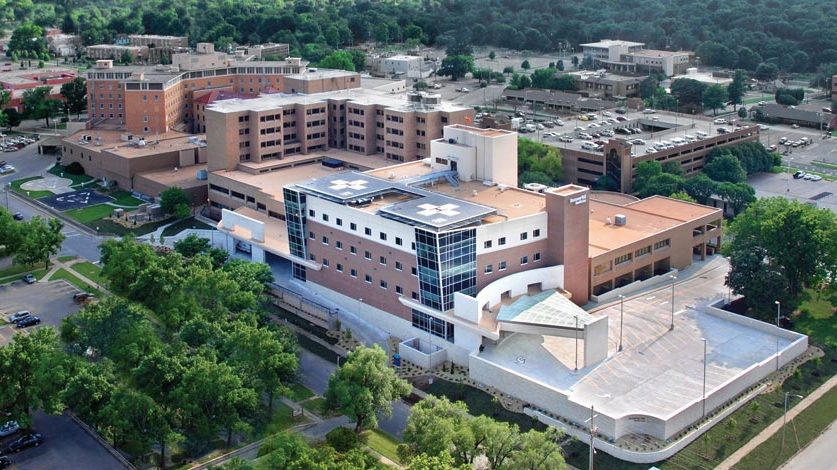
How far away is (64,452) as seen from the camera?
33.2 m

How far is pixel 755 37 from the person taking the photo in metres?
114

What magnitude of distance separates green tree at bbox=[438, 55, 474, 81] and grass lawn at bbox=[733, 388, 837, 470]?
75063mm

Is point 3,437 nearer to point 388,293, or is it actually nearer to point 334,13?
point 388,293

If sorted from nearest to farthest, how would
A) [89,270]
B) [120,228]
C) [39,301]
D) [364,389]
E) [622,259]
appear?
[364,389], [622,259], [39,301], [89,270], [120,228]

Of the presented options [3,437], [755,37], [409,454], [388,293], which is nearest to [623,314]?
[388,293]

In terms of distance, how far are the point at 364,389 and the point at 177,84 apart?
46.3 m

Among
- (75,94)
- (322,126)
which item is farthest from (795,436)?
(75,94)

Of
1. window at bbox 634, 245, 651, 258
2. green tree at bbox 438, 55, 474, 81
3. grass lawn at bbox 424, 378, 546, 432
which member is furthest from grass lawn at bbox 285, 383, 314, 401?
green tree at bbox 438, 55, 474, 81

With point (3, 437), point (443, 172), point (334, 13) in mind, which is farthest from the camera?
point (334, 13)

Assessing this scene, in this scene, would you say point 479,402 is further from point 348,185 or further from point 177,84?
point 177,84

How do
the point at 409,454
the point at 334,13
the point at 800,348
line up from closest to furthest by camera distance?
1. the point at 409,454
2. the point at 800,348
3. the point at 334,13

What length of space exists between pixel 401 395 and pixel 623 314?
1104 cm

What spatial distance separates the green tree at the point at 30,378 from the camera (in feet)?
109

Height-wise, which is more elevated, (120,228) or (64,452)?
(120,228)
